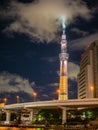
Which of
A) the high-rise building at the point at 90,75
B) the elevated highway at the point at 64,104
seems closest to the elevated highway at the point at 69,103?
the elevated highway at the point at 64,104

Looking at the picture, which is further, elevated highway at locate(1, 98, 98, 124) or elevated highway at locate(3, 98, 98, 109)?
elevated highway at locate(1, 98, 98, 124)

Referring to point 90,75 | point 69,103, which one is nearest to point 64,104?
point 69,103

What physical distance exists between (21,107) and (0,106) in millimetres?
18154

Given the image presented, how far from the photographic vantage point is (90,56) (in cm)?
19425

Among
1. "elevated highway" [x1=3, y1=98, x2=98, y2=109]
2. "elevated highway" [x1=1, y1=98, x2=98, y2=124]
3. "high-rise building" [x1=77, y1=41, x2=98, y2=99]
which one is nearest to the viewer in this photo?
"elevated highway" [x1=3, y1=98, x2=98, y2=109]

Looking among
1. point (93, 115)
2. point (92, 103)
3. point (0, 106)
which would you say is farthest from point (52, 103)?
point (0, 106)

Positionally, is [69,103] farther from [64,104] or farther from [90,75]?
[90,75]

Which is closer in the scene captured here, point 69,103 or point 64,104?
point 69,103

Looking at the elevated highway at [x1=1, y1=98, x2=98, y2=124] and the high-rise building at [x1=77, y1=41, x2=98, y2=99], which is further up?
the high-rise building at [x1=77, y1=41, x2=98, y2=99]

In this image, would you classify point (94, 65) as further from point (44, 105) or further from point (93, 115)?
point (44, 105)

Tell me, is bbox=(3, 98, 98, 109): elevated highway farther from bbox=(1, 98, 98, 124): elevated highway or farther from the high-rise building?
the high-rise building

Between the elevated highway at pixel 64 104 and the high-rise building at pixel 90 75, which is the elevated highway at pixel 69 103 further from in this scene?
the high-rise building at pixel 90 75

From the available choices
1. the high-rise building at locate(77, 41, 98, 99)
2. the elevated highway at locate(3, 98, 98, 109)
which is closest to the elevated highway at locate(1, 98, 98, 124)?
the elevated highway at locate(3, 98, 98, 109)

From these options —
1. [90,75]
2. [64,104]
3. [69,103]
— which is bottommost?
[64,104]
